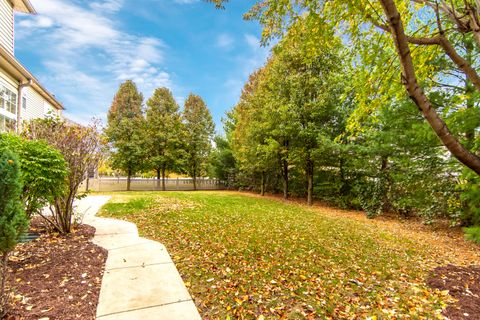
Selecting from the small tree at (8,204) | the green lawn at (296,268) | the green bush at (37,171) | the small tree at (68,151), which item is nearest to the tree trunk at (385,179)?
the green lawn at (296,268)

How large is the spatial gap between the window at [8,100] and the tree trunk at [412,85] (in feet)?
47.9

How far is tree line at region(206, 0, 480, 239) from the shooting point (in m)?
2.68

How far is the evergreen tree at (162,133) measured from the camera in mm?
21344

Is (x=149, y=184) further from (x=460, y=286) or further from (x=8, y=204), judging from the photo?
(x=460, y=286)

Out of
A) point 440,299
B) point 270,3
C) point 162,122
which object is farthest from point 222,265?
point 162,122

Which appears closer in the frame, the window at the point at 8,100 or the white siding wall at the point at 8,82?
the white siding wall at the point at 8,82

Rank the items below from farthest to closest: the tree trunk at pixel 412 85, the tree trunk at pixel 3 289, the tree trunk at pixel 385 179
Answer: the tree trunk at pixel 385 179
the tree trunk at pixel 3 289
the tree trunk at pixel 412 85

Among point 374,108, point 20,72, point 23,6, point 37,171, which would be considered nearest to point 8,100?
point 20,72

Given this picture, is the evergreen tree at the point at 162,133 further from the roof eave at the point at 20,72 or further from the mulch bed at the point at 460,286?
the mulch bed at the point at 460,286

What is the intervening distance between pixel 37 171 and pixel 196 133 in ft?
60.9

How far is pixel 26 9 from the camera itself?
1205 cm

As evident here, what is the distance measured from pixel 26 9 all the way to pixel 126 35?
29.9 feet

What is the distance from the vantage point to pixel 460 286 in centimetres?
348

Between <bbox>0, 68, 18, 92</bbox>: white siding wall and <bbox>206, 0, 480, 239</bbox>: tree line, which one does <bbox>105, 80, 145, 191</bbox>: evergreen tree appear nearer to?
<bbox>0, 68, 18, 92</bbox>: white siding wall
